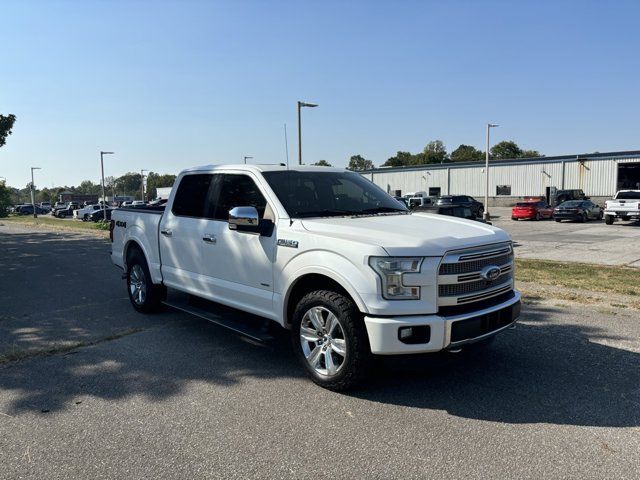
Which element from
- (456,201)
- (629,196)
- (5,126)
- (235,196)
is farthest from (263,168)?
(456,201)

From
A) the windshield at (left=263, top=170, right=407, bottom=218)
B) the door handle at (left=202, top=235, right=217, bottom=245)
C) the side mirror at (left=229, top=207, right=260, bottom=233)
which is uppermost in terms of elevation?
the windshield at (left=263, top=170, right=407, bottom=218)

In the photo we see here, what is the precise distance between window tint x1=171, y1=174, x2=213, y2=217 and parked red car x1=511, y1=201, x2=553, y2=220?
1266 inches

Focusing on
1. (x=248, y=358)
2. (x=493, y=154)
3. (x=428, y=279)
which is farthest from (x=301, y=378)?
(x=493, y=154)

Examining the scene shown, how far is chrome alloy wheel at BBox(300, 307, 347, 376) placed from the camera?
410 cm

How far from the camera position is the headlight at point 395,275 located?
3.75 meters

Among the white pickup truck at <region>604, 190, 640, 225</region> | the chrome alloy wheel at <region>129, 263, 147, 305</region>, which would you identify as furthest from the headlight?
the white pickup truck at <region>604, 190, 640, 225</region>

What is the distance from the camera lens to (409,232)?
4.09m

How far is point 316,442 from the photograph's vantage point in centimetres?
338

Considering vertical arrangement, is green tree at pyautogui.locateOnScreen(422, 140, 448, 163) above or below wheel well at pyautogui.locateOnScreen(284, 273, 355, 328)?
above

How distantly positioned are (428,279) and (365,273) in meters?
0.47

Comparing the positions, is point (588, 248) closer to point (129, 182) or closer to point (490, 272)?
point (490, 272)

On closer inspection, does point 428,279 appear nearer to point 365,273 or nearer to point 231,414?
point 365,273

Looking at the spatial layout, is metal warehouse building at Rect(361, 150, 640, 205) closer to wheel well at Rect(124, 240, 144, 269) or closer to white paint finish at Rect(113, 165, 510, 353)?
wheel well at Rect(124, 240, 144, 269)

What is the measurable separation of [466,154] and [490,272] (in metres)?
115
